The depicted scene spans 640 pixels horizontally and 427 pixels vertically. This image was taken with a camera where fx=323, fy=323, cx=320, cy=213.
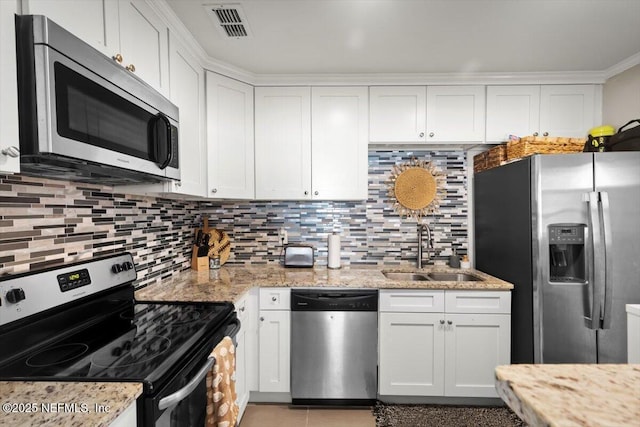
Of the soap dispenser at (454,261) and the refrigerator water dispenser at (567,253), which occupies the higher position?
the refrigerator water dispenser at (567,253)

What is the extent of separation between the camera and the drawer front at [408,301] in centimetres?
227

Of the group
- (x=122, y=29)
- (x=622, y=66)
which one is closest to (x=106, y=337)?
(x=122, y=29)

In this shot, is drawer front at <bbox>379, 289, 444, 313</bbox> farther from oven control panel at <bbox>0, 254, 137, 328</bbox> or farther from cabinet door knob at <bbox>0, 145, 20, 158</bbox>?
cabinet door knob at <bbox>0, 145, 20, 158</bbox>

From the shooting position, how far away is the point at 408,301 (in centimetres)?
228

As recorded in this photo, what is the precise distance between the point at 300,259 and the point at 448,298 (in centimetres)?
118

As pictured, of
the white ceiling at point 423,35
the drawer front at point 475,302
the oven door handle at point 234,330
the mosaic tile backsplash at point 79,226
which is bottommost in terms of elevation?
the drawer front at point 475,302

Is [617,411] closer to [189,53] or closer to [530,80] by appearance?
[189,53]

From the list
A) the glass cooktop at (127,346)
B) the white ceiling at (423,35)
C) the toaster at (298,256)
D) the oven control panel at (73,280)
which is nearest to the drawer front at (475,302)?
the toaster at (298,256)

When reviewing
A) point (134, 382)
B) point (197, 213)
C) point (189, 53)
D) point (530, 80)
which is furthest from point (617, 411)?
point (197, 213)

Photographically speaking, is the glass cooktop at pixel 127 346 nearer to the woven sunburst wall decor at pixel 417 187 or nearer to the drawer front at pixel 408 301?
the drawer front at pixel 408 301

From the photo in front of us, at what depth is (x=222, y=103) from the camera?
2.39 meters

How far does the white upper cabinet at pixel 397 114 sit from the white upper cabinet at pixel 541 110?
0.53 m

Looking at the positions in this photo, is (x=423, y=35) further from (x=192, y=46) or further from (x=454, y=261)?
(x=454, y=261)

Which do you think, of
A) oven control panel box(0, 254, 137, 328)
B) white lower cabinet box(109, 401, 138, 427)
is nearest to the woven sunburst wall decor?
oven control panel box(0, 254, 137, 328)
